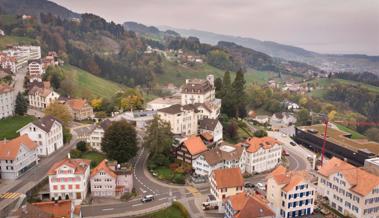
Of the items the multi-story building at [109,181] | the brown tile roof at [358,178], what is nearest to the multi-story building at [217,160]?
the multi-story building at [109,181]

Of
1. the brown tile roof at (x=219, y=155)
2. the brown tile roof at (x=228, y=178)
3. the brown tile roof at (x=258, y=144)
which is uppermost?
the brown tile roof at (x=258, y=144)

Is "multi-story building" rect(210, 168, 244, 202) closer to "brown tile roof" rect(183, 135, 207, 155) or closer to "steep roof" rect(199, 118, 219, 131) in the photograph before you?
"brown tile roof" rect(183, 135, 207, 155)

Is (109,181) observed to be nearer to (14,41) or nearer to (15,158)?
(15,158)

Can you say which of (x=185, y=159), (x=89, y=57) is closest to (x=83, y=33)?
(x=89, y=57)

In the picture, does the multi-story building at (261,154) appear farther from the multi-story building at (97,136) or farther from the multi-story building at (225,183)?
the multi-story building at (97,136)

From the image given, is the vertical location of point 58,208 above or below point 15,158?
below

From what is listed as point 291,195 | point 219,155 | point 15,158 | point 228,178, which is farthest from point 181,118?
point 15,158
